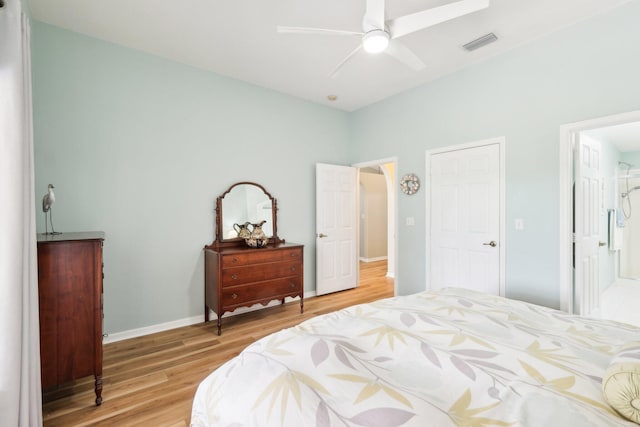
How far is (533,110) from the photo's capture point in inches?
109

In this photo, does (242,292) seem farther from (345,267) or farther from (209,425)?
(209,425)

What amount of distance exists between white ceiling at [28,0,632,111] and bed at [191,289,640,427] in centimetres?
236

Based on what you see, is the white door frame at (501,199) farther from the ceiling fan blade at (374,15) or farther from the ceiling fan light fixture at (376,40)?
the ceiling fan blade at (374,15)

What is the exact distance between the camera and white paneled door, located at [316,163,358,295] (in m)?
4.28

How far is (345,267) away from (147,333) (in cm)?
277

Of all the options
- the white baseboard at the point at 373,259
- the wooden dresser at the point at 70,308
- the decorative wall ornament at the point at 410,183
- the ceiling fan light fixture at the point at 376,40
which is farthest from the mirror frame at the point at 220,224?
the white baseboard at the point at 373,259

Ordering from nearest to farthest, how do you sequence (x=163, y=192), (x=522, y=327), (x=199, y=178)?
1. (x=522, y=327)
2. (x=163, y=192)
3. (x=199, y=178)

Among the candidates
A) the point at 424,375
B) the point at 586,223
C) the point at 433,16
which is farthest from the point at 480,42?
the point at 424,375

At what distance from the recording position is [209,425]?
0.95m

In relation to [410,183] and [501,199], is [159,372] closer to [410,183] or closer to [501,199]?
[410,183]

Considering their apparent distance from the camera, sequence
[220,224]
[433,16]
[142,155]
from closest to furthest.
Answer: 1. [433,16]
2. [142,155]
3. [220,224]

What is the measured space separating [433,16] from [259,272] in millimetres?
2832

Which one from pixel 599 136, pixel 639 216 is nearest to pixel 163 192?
pixel 599 136

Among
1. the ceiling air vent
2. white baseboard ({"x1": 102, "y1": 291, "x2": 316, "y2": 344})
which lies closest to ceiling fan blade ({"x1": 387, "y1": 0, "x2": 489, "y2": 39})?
the ceiling air vent
